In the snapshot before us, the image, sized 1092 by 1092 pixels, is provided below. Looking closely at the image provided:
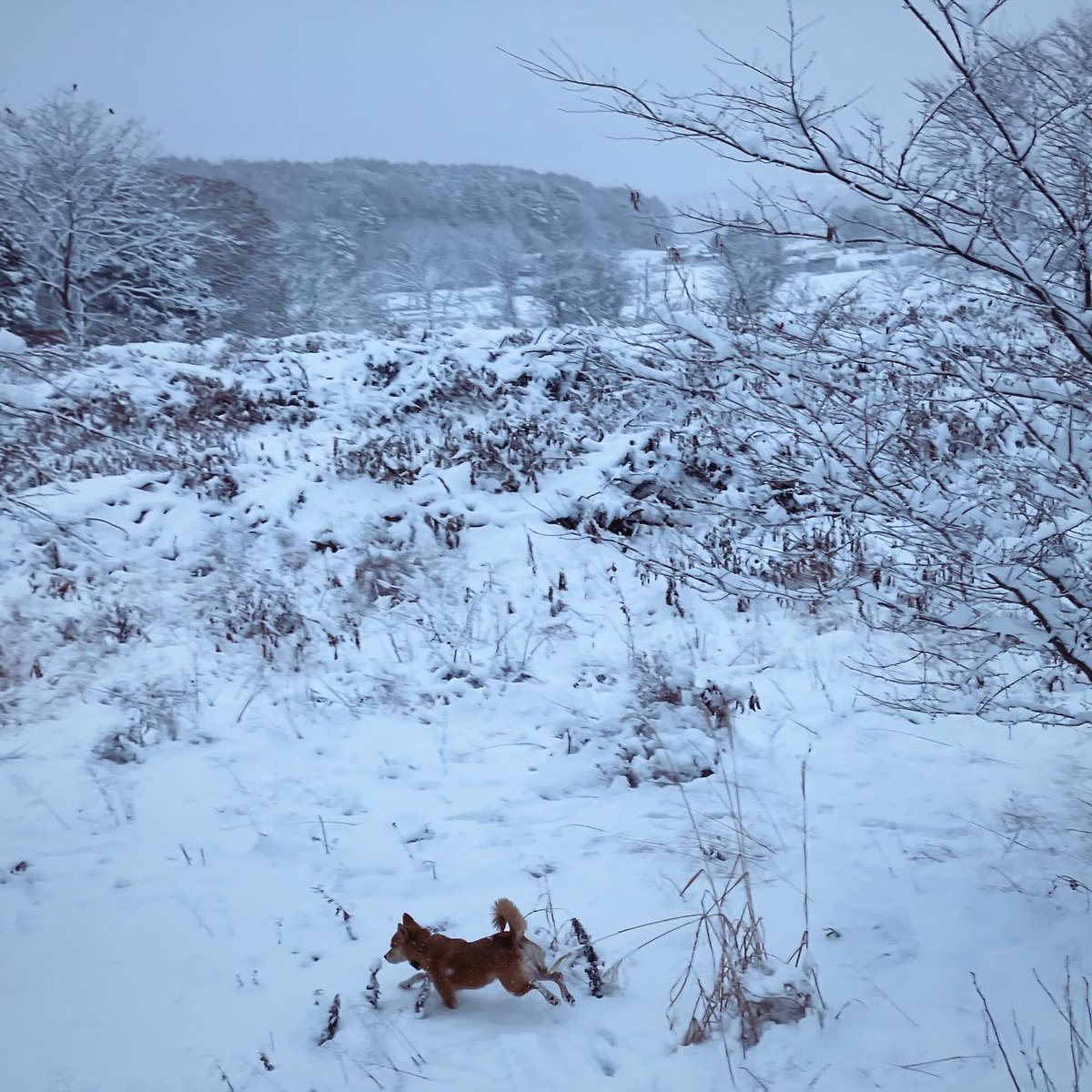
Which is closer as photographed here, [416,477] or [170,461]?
[170,461]

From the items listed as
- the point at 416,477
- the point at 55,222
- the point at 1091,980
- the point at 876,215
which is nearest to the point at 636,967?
the point at 1091,980

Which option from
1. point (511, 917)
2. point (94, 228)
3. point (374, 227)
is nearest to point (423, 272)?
point (374, 227)

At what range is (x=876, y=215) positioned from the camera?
2.49 m

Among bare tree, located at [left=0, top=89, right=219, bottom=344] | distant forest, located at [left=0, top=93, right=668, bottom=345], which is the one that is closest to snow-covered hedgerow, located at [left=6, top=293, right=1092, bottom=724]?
distant forest, located at [left=0, top=93, right=668, bottom=345]

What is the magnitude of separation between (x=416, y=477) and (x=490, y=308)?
2261cm

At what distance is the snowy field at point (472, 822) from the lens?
2.43 m

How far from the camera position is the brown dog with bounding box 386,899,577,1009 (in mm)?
2447

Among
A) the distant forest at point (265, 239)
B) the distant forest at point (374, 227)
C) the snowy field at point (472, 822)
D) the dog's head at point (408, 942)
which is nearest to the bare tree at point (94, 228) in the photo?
the distant forest at point (265, 239)

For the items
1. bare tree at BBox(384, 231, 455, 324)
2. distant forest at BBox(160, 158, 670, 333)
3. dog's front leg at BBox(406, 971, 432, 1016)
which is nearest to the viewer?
dog's front leg at BBox(406, 971, 432, 1016)

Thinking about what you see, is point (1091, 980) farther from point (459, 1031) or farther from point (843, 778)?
point (459, 1031)

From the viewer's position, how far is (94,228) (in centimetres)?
1802

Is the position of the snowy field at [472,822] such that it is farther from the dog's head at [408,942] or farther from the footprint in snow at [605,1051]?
the dog's head at [408,942]

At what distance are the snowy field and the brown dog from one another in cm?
14

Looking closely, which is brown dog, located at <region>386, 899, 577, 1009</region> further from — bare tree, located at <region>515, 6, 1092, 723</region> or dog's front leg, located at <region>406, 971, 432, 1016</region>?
bare tree, located at <region>515, 6, 1092, 723</region>
